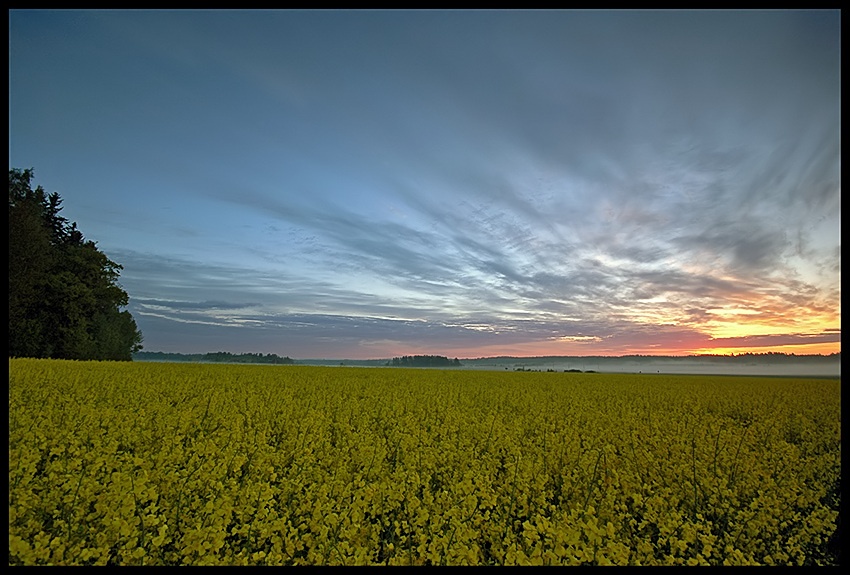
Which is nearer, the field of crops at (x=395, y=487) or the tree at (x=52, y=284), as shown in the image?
the field of crops at (x=395, y=487)

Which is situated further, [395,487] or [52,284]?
[52,284]

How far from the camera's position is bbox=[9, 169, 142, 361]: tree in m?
25.4

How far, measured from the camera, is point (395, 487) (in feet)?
16.6

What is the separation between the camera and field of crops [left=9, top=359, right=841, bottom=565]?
12.9 feet

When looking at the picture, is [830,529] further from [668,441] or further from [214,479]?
[214,479]

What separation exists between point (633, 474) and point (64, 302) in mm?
35054

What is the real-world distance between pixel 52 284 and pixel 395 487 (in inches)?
1314

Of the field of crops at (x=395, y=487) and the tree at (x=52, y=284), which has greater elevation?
the tree at (x=52, y=284)

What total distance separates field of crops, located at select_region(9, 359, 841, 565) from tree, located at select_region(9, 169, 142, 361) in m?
20.4

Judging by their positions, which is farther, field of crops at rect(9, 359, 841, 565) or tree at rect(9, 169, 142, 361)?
tree at rect(9, 169, 142, 361)

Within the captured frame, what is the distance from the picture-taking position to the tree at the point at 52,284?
83.3 feet

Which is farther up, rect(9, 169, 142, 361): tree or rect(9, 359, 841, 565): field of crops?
rect(9, 169, 142, 361): tree

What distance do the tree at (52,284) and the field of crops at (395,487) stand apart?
2035cm

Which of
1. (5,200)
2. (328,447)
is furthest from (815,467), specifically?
(5,200)
